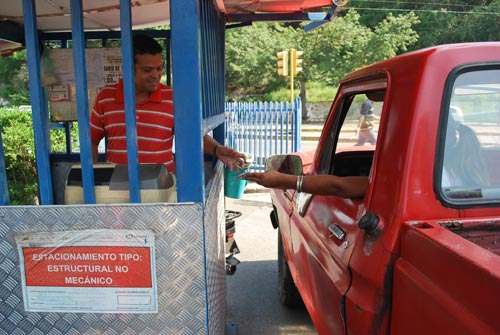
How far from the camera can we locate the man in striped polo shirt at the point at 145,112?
230cm

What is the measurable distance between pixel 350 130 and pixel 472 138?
151cm

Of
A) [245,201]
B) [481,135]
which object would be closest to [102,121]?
[481,135]

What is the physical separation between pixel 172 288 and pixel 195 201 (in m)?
0.36

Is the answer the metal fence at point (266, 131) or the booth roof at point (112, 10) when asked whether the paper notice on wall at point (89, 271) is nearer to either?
the booth roof at point (112, 10)

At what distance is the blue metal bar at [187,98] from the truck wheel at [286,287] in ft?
7.07

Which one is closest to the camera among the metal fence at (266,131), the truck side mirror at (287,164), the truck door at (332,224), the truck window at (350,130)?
the truck door at (332,224)

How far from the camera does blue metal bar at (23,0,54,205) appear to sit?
1.61 meters

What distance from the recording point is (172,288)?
5.36 feet

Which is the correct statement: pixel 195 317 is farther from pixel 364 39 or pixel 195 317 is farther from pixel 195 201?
pixel 364 39

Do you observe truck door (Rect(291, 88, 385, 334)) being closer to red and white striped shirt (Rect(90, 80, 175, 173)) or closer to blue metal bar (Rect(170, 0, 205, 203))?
blue metal bar (Rect(170, 0, 205, 203))

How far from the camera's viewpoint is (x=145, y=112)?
2.31 metres

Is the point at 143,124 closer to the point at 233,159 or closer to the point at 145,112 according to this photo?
the point at 145,112

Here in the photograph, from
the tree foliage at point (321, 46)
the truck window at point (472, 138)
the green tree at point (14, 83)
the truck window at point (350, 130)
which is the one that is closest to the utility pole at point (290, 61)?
the truck window at point (350, 130)

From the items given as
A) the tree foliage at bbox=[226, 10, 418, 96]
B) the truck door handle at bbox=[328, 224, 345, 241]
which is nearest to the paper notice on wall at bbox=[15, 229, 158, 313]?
the truck door handle at bbox=[328, 224, 345, 241]
